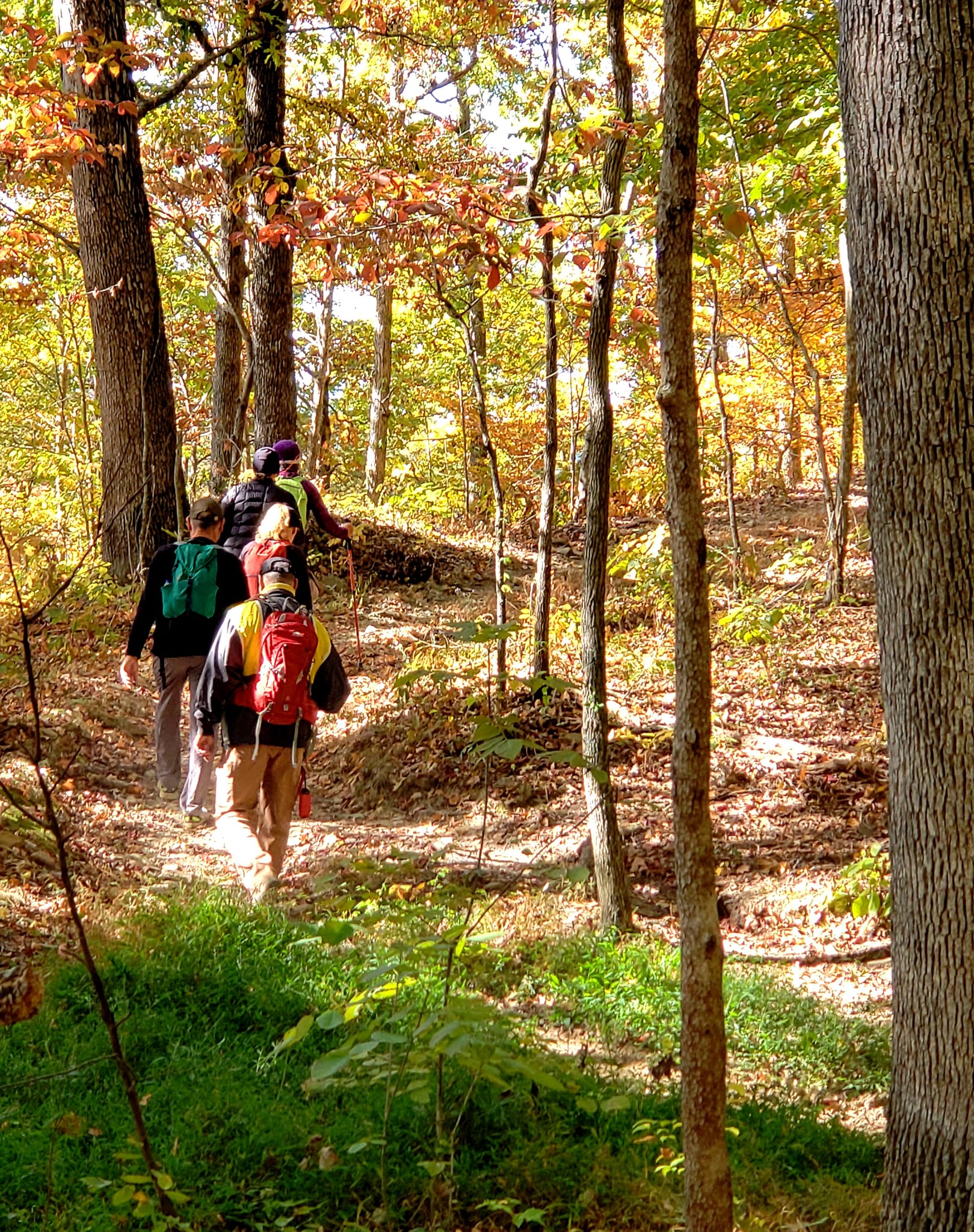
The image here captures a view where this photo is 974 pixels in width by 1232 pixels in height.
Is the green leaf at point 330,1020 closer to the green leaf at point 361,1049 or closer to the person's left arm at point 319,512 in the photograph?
the green leaf at point 361,1049

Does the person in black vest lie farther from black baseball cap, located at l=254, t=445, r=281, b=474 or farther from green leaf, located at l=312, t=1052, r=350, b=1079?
green leaf, located at l=312, t=1052, r=350, b=1079

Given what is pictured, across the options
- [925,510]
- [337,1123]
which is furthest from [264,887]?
[925,510]

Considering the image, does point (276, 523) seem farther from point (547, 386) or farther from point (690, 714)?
point (690, 714)

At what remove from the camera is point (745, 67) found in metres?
9.28

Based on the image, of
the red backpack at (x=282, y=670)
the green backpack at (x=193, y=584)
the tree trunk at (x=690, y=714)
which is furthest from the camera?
the green backpack at (x=193, y=584)

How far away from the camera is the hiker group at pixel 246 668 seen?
19.4ft

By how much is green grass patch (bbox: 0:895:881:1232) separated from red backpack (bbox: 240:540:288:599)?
280 centimetres

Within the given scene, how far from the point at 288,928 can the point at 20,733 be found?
303 centimetres

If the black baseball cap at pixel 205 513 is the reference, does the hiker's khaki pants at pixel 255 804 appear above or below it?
below

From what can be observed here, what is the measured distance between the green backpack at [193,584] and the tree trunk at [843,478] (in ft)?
20.9

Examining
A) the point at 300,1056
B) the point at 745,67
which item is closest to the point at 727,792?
the point at 300,1056

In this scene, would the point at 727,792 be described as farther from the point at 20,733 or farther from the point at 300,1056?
the point at 20,733

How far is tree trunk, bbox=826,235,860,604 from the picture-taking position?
1036cm

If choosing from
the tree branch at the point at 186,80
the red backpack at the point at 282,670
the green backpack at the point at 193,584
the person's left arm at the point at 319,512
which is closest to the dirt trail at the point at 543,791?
the red backpack at the point at 282,670
